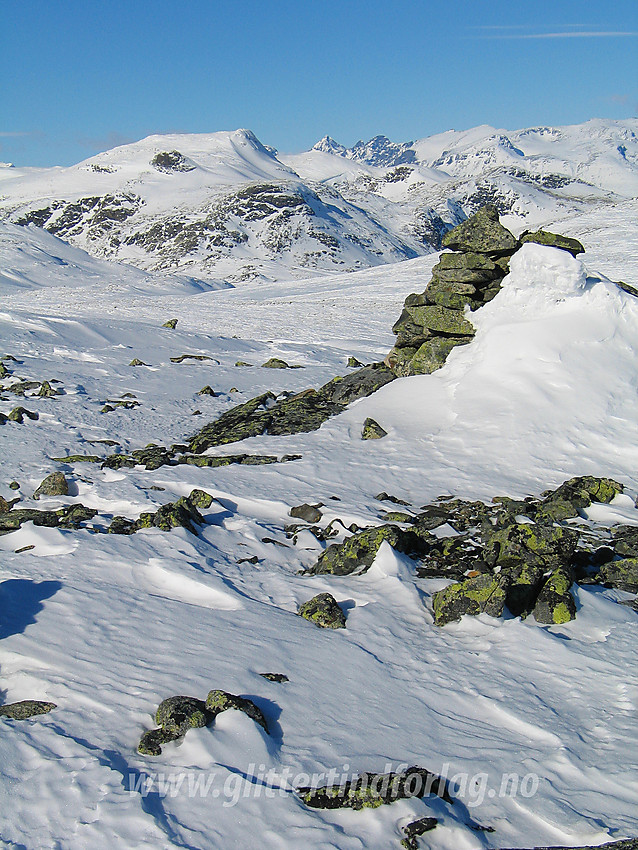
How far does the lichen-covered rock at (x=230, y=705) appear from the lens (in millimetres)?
5398

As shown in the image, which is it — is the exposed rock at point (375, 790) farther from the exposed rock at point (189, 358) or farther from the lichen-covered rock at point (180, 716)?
the exposed rock at point (189, 358)

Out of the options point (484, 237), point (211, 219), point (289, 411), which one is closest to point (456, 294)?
point (484, 237)

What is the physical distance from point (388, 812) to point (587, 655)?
3411 mm

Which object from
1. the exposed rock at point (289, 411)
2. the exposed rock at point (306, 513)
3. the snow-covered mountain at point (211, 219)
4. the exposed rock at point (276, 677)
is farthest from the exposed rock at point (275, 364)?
the snow-covered mountain at point (211, 219)

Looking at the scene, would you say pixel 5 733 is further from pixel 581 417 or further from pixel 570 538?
pixel 581 417

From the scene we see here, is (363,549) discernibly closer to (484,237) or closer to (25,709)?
(25,709)

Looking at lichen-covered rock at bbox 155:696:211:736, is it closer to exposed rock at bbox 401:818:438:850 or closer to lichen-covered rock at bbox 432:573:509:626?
exposed rock at bbox 401:818:438:850

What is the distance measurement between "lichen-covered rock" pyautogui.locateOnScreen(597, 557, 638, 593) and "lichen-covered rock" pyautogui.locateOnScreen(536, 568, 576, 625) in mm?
1064

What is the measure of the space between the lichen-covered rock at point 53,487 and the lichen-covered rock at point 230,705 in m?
7.54

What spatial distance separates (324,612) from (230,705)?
233cm

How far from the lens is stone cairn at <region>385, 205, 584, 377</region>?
17.8m

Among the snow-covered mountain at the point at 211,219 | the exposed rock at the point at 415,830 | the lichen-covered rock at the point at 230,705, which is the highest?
the snow-covered mountain at the point at 211,219

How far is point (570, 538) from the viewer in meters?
9.28

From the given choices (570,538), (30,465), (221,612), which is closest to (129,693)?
(221,612)
